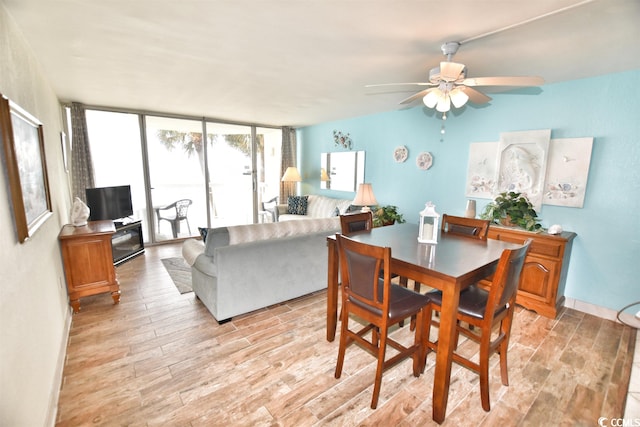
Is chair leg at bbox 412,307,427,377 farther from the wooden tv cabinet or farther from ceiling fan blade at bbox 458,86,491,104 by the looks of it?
the wooden tv cabinet

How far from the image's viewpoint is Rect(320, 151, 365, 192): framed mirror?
5395mm

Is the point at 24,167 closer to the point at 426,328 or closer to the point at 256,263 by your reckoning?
the point at 256,263

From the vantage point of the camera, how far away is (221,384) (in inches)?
76.5

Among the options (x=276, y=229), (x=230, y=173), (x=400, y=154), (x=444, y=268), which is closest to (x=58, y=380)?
(x=276, y=229)

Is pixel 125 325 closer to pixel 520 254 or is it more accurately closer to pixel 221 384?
pixel 221 384

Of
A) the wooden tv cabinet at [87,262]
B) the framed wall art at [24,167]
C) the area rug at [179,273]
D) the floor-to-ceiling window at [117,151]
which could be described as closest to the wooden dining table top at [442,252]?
the framed wall art at [24,167]

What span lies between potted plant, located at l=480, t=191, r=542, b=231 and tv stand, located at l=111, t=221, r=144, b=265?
195 inches

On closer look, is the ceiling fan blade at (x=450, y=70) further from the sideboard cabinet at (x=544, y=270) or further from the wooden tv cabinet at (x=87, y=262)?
the wooden tv cabinet at (x=87, y=262)

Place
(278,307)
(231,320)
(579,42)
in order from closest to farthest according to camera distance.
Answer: (579,42) < (231,320) < (278,307)

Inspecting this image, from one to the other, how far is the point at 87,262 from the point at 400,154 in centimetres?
434

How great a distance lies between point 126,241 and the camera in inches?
173

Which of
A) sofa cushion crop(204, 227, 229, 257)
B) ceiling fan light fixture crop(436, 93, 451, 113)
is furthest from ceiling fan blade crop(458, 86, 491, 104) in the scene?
sofa cushion crop(204, 227, 229, 257)

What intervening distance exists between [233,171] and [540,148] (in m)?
5.33

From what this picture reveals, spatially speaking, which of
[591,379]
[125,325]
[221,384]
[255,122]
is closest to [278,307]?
[221,384]
